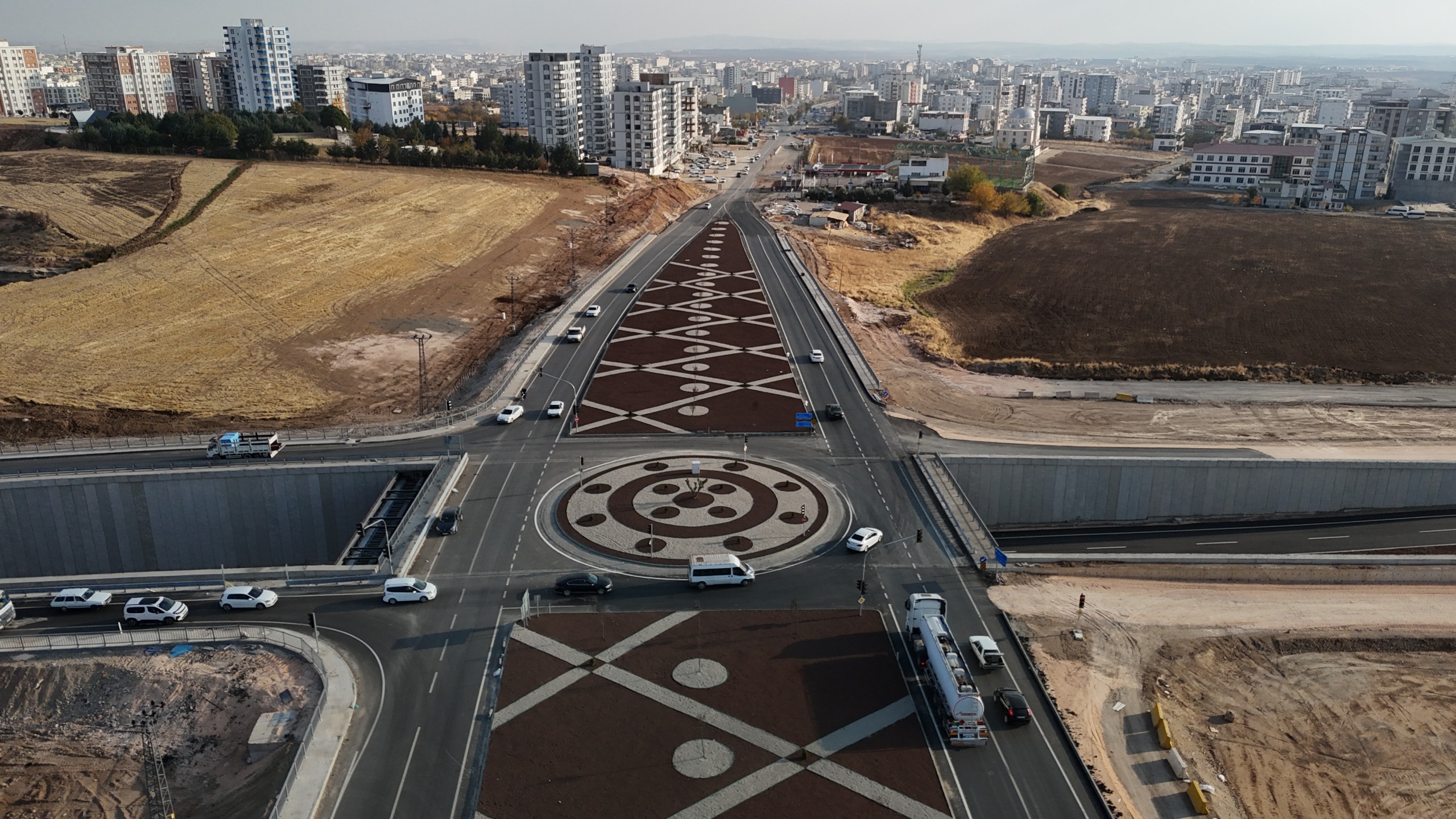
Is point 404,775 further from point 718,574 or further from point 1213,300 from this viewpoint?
point 1213,300

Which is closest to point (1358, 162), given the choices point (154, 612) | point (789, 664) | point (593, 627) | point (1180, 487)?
point (1180, 487)

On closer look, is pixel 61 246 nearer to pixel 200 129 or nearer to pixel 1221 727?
pixel 200 129

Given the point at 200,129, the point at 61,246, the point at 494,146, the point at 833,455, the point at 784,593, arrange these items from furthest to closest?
the point at 494,146
the point at 200,129
the point at 61,246
the point at 833,455
the point at 784,593

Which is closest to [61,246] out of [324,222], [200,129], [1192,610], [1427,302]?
[324,222]

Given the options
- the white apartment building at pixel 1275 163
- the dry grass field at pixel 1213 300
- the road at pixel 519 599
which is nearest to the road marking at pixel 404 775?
the road at pixel 519 599

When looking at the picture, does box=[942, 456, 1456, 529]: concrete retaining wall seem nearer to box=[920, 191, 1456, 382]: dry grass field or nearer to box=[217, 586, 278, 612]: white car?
box=[920, 191, 1456, 382]: dry grass field

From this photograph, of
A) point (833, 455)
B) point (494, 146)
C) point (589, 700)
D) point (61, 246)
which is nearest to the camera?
point (589, 700)
